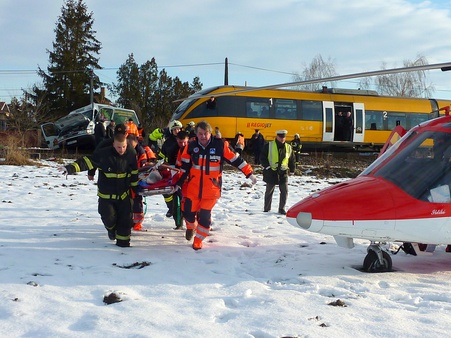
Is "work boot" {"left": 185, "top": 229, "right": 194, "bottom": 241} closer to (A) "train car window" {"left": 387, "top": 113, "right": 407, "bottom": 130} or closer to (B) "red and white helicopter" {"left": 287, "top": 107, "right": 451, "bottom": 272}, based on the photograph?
(B) "red and white helicopter" {"left": 287, "top": 107, "right": 451, "bottom": 272}

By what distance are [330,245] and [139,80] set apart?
150 ft

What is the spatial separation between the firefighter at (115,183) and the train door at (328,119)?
18004 millimetres

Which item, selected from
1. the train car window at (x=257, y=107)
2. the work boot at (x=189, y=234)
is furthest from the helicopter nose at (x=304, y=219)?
the train car window at (x=257, y=107)

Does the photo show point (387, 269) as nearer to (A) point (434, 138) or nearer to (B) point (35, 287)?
(A) point (434, 138)

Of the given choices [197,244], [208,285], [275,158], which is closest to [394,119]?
[275,158]

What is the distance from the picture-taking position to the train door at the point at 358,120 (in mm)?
23688

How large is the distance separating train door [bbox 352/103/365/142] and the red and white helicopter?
18626 mm

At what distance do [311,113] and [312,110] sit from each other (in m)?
0.15

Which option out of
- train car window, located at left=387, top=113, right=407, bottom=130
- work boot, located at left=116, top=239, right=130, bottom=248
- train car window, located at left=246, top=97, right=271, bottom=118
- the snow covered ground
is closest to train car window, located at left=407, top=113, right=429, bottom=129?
train car window, located at left=387, top=113, right=407, bottom=130

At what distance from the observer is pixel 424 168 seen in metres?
5.36

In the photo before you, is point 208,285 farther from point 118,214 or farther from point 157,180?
point 157,180

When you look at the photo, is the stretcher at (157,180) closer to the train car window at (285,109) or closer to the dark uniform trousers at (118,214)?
the dark uniform trousers at (118,214)

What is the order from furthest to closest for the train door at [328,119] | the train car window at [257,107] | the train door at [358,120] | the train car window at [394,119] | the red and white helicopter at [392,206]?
the train car window at [394,119]
the train door at [358,120]
the train door at [328,119]
the train car window at [257,107]
the red and white helicopter at [392,206]

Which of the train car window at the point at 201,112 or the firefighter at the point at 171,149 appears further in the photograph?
the train car window at the point at 201,112
